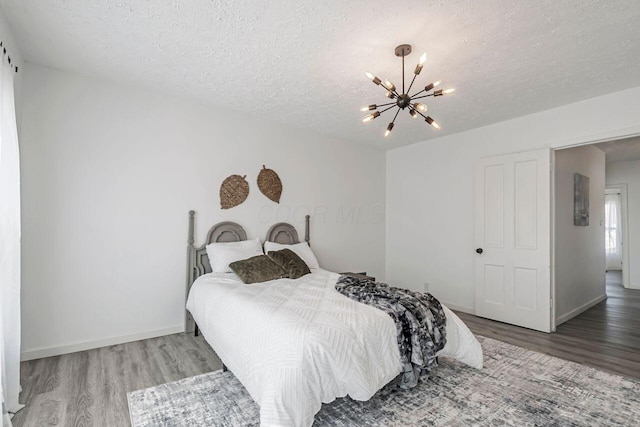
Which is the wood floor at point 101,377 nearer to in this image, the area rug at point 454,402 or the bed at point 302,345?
the area rug at point 454,402

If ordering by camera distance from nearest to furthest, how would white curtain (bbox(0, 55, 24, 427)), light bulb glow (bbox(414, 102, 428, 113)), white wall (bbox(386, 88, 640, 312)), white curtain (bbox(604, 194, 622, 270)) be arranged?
white curtain (bbox(0, 55, 24, 427))
light bulb glow (bbox(414, 102, 428, 113))
white wall (bbox(386, 88, 640, 312))
white curtain (bbox(604, 194, 622, 270))

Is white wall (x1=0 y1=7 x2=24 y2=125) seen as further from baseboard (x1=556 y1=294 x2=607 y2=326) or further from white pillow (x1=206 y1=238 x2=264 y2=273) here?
baseboard (x1=556 y1=294 x2=607 y2=326)

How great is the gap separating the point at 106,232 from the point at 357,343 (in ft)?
8.92

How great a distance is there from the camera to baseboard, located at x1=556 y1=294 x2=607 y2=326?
4.03 metres

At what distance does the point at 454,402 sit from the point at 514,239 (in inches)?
100

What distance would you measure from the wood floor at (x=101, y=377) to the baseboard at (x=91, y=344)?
6 cm

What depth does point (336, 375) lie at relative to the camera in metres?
1.83

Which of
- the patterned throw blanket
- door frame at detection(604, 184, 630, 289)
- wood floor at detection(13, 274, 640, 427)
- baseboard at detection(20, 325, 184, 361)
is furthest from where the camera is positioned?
door frame at detection(604, 184, 630, 289)

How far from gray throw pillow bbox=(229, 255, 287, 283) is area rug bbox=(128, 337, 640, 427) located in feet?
3.06

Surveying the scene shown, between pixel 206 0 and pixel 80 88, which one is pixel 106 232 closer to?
pixel 80 88

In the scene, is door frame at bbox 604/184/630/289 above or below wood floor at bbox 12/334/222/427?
above

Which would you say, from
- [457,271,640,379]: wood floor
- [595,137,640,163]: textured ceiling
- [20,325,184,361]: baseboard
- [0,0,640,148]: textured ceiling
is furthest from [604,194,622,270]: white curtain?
[20,325,184,361]: baseboard

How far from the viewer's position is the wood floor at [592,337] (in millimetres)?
2914

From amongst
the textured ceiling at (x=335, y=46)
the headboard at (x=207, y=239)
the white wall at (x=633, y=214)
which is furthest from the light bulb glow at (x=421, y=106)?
the white wall at (x=633, y=214)
